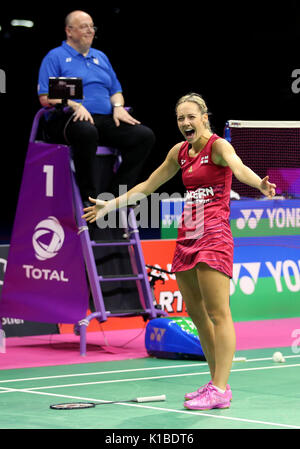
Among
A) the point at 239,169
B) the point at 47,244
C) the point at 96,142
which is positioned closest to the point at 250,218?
the point at 96,142

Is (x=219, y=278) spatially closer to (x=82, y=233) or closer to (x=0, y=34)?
(x=82, y=233)

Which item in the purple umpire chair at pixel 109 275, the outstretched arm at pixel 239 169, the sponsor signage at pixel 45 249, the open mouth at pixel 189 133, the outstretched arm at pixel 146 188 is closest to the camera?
the outstretched arm at pixel 239 169

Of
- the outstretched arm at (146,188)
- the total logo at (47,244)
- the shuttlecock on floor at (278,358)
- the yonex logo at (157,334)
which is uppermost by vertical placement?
the outstretched arm at (146,188)

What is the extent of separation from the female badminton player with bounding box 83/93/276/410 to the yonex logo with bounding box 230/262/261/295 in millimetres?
4395

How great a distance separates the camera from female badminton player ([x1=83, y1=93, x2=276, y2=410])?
5.66 m

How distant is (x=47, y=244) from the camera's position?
8734mm

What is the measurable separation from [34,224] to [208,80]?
11297 mm

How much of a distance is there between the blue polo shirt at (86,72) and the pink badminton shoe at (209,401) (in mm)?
3946

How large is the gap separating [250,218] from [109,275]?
2.12 m

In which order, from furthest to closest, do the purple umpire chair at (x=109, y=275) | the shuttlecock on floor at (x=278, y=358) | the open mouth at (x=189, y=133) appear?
the purple umpire chair at (x=109, y=275) → the shuttlecock on floor at (x=278, y=358) → the open mouth at (x=189, y=133)

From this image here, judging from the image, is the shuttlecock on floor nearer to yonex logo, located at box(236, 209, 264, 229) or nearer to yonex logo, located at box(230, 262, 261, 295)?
yonex logo, located at box(230, 262, 261, 295)

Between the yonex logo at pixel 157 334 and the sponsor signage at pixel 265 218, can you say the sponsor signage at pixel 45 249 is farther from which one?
the sponsor signage at pixel 265 218

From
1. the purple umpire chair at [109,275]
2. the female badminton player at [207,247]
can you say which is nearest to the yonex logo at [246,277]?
the purple umpire chair at [109,275]

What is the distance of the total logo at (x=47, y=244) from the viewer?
8.70 metres
